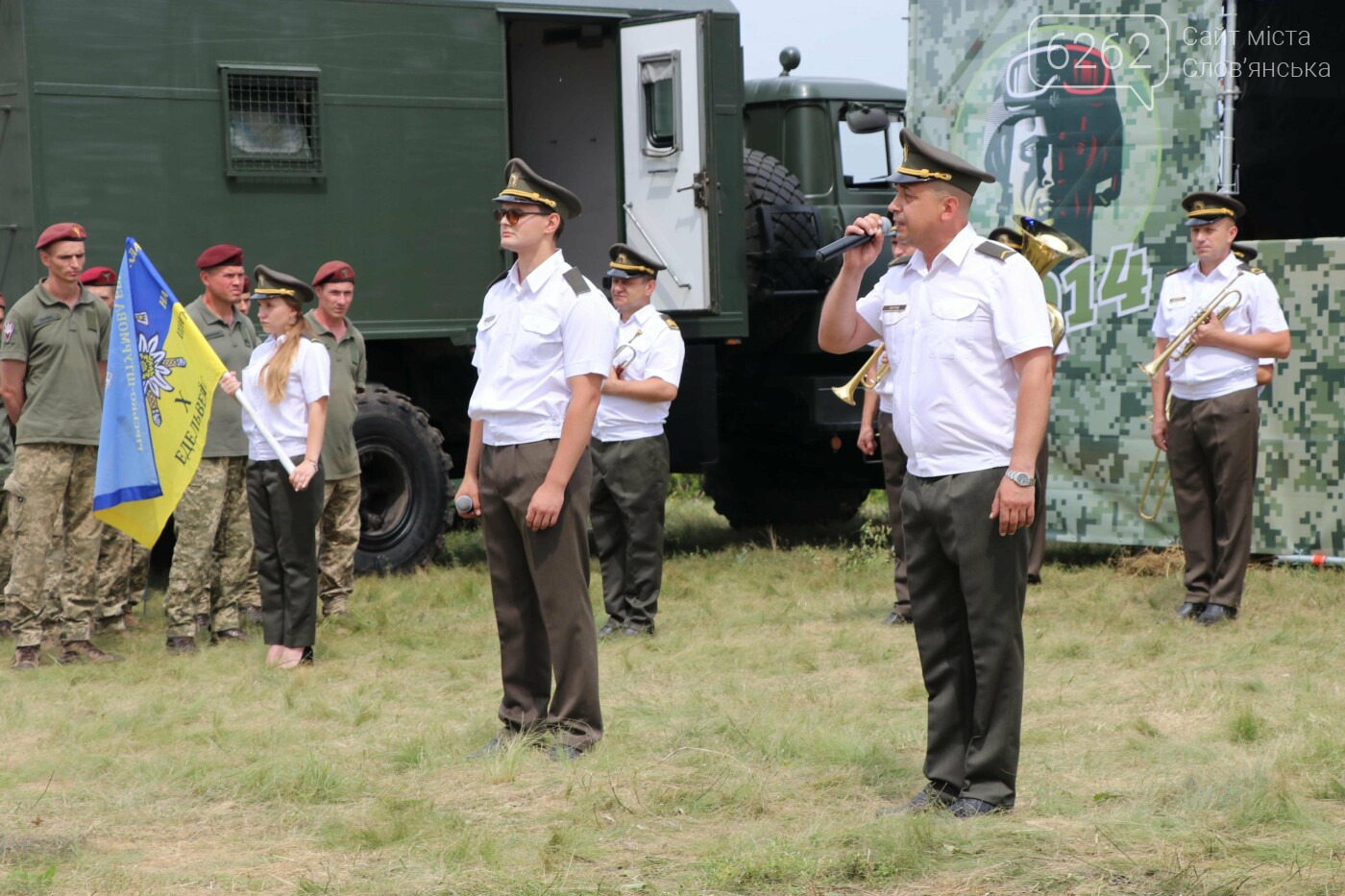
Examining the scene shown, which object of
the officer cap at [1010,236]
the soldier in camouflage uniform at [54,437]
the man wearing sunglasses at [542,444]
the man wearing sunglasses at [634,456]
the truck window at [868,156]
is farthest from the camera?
the truck window at [868,156]

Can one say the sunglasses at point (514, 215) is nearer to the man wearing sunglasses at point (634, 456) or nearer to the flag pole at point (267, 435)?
the flag pole at point (267, 435)

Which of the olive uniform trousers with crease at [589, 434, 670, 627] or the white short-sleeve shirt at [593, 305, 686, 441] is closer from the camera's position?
the white short-sleeve shirt at [593, 305, 686, 441]

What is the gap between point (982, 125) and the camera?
10484mm

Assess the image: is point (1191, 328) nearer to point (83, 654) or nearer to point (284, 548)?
point (284, 548)

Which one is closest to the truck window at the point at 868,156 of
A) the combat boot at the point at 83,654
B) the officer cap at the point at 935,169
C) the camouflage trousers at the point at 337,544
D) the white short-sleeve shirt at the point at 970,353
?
the camouflage trousers at the point at 337,544

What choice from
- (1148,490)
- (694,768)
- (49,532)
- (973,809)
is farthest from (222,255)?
(1148,490)

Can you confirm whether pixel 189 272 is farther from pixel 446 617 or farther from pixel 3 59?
pixel 446 617

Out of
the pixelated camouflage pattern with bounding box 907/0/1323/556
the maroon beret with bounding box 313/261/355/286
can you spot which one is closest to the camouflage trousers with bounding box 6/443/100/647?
the maroon beret with bounding box 313/261/355/286

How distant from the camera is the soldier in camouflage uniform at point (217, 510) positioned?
808 cm

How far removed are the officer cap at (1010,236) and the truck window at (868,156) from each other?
10.1 feet

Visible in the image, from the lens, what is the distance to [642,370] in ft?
27.2

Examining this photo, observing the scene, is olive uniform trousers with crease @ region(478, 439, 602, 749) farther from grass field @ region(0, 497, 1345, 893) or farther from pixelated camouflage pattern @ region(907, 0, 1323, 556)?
pixelated camouflage pattern @ region(907, 0, 1323, 556)

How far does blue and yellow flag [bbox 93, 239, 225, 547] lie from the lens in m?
7.50

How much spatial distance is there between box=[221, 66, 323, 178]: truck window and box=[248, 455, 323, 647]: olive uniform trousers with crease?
102 inches
